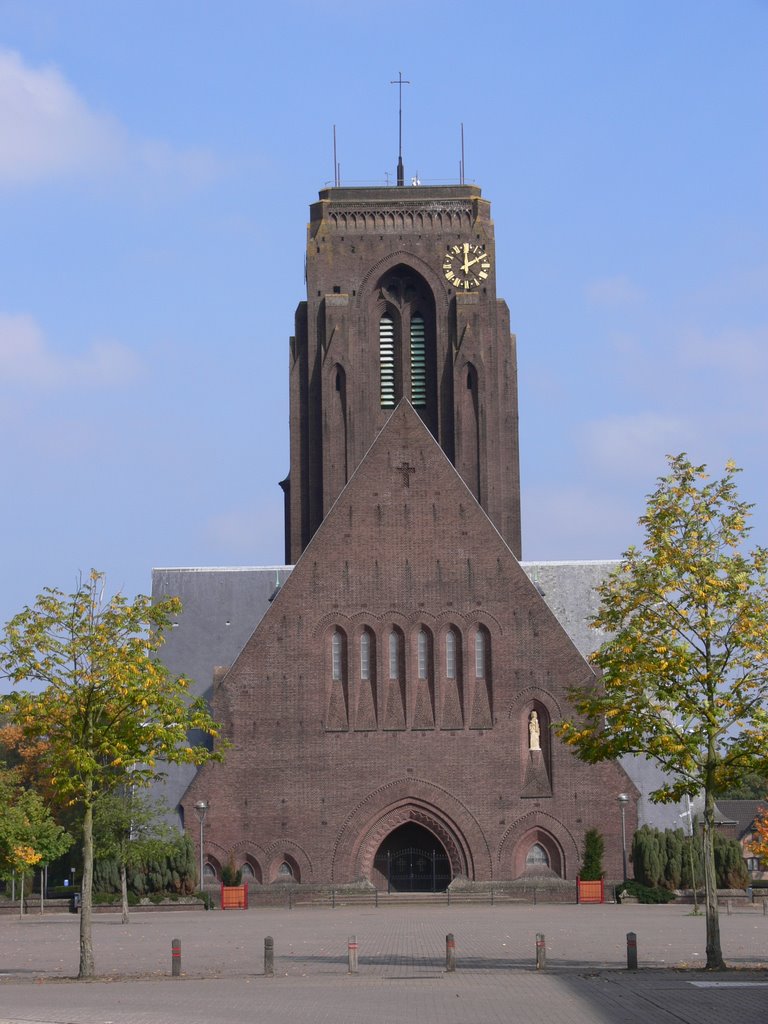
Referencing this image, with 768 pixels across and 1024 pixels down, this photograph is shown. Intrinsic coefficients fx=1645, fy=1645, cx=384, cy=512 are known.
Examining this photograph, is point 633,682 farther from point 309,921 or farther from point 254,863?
point 254,863

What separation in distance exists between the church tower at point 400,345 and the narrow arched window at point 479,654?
37.0 feet

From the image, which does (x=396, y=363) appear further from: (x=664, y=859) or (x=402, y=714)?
(x=664, y=859)

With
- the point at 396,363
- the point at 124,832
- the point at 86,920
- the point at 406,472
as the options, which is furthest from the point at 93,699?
the point at 396,363

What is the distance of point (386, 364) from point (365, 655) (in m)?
17.2

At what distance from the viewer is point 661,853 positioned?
52594mm

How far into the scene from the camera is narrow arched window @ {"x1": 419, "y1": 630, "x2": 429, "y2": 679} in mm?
55188

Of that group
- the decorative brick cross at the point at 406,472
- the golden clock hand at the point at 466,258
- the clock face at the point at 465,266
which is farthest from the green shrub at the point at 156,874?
the golden clock hand at the point at 466,258

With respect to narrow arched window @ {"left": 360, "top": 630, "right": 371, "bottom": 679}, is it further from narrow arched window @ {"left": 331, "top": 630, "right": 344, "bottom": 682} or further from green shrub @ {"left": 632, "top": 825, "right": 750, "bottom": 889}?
green shrub @ {"left": 632, "top": 825, "right": 750, "bottom": 889}

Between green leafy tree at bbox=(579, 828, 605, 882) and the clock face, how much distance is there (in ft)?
83.1

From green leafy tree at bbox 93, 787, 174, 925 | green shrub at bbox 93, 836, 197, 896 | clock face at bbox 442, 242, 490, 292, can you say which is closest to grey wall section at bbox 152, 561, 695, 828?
green shrub at bbox 93, 836, 197, 896

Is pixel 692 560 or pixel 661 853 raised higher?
pixel 692 560

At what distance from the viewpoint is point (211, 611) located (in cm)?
6462

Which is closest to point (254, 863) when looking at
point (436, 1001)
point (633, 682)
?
point (633, 682)

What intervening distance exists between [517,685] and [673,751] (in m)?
28.7
